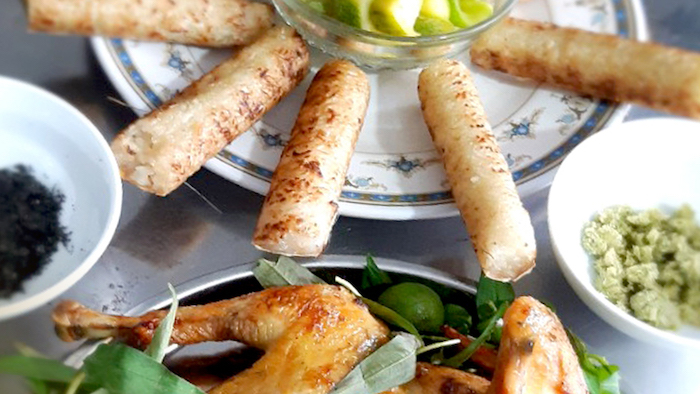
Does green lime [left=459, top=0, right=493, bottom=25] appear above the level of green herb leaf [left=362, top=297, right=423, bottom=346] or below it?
above

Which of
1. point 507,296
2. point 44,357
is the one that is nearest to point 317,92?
point 507,296

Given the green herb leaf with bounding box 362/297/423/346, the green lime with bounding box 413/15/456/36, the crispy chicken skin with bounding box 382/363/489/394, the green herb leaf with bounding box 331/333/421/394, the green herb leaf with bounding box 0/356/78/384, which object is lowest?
the crispy chicken skin with bounding box 382/363/489/394

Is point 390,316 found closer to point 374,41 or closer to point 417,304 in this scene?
point 417,304

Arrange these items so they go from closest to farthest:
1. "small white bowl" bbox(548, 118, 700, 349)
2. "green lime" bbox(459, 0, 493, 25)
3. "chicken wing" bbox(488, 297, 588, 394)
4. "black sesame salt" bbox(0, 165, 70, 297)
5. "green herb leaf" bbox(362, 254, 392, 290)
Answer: "black sesame salt" bbox(0, 165, 70, 297), "chicken wing" bbox(488, 297, 588, 394), "green herb leaf" bbox(362, 254, 392, 290), "small white bowl" bbox(548, 118, 700, 349), "green lime" bbox(459, 0, 493, 25)

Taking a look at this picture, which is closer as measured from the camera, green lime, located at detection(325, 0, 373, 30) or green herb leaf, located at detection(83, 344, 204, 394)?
green herb leaf, located at detection(83, 344, 204, 394)

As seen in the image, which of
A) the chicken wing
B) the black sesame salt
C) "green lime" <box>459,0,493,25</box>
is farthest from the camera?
"green lime" <box>459,0,493,25</box>

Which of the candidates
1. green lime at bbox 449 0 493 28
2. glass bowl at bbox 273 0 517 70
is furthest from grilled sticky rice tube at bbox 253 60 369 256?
green lime at bbox 449 0 493 28

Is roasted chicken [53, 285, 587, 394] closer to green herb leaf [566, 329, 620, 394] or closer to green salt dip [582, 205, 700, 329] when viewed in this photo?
green herb leaf [566, 329, 620, 394]
